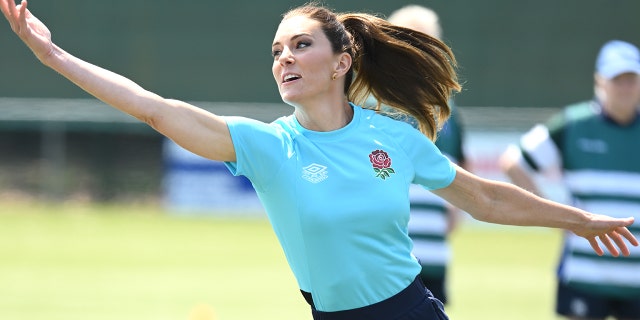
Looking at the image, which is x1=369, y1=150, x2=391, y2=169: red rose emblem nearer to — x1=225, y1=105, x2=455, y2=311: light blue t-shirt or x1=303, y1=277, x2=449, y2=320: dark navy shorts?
x1=225, y1=105, x2=455, y2=311: light blue t-shirt

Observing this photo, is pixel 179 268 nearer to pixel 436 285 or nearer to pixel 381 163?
pixel 436 285

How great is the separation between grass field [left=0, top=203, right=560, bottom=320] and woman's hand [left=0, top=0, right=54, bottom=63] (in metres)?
4.35

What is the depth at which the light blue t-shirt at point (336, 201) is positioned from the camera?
4445 millimetres

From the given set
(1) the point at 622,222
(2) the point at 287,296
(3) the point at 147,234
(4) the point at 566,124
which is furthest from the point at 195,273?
A: (1) the point at 622,222

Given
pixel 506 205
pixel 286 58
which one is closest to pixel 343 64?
pixel 286 58

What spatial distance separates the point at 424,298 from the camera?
4.75 metres

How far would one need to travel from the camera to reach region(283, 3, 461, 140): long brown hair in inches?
204

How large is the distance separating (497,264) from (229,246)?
11.6ft

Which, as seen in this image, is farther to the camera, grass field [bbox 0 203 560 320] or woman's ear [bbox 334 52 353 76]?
→ grass field [bbox 0 203 560 320]

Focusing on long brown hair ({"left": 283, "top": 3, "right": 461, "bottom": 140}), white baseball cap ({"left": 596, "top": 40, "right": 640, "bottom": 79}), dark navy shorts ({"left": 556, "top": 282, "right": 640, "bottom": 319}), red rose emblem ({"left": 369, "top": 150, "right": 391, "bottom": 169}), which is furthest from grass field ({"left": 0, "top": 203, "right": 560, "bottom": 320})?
red rose emblem ({"left": 369, "top": 150, "right": 391, "bottom": 169})

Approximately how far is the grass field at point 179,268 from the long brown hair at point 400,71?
3.45 meters

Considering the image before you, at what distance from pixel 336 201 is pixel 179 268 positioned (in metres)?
9.54

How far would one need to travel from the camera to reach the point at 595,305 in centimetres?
724

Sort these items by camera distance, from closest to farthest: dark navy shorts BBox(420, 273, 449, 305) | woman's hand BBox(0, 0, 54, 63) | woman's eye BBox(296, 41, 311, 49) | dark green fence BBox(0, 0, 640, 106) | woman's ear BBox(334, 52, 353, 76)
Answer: woman's hand BBox(0, 0, 54, 63), woman's eye BBox(296, 41, 311, 49), woman's ear BBox(334, 52, 353, 76), dark navy shorts BBox(420, 273, 449, 305), dark green fence BBox(0, 0, 640, 106)
